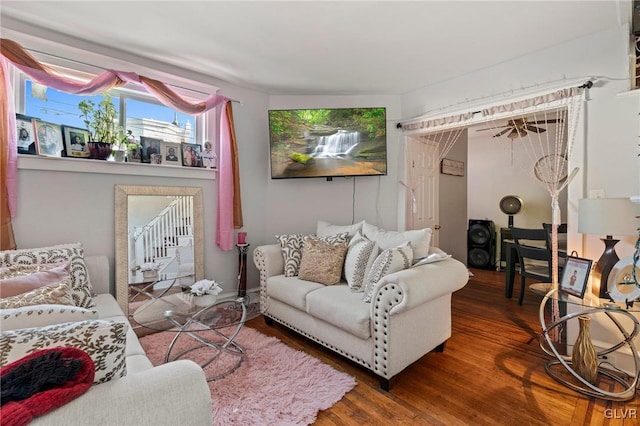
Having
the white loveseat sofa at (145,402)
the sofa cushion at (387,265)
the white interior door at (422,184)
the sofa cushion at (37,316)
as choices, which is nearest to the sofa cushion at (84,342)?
the white loveseat sofa at (145,402)

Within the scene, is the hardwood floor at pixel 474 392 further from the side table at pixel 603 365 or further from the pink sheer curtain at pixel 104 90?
the pink sheer curtain at pixel 104 90

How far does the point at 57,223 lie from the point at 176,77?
1.70m

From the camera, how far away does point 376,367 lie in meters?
1.96

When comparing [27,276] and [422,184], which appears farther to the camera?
[422,184]

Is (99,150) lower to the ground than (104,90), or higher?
lower

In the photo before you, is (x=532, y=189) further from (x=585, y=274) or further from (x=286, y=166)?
(x=286, y=166)

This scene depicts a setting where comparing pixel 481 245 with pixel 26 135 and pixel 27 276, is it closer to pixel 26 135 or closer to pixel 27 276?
pixel 27 276

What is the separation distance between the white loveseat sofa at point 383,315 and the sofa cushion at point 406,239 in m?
0.22

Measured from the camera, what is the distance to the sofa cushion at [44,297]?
5.37 ft

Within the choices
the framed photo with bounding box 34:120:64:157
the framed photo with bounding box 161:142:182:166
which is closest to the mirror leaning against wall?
the framed photo with bounding box 161:142:182:166

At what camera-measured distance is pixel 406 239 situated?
8.38 ft

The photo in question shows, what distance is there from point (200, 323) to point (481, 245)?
5130mm

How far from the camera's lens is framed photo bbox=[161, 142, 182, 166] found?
300 cm

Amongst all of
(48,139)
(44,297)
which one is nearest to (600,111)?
(44,297)
